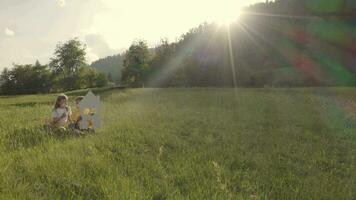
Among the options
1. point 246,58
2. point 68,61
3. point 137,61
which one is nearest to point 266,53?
point 246,58

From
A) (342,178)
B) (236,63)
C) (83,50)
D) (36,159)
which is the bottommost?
(342,178)

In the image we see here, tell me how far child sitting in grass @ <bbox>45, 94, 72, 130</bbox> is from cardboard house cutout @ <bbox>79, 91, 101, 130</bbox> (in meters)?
0.54

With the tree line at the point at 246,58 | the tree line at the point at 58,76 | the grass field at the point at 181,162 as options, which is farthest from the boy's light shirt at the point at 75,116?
the tree line at the point at 58,76

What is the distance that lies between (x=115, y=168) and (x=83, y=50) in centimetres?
9046

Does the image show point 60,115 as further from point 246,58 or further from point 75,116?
point 246,58

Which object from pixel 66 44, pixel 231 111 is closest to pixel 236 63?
pixel 231 111

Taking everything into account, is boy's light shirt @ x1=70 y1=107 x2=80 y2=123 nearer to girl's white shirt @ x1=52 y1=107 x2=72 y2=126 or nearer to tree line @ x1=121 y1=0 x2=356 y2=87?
girl's white shirt @ x1=52 y1=107 x2=72 y2=126

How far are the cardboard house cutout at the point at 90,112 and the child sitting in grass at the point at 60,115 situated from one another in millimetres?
542

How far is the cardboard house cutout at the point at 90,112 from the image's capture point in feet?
35.0

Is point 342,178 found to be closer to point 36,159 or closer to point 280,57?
point 36,159

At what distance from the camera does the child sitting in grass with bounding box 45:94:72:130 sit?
415 inches

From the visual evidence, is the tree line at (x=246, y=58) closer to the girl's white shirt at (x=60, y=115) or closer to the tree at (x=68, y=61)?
the tree at (x=68, y=61)

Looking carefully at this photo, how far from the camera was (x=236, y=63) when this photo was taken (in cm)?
6272

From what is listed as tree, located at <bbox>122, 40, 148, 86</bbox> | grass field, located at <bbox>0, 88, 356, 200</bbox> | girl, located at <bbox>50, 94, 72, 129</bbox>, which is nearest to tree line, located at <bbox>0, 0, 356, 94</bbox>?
tree, located at <bbox>122, 40, 148, 86</bbox>
